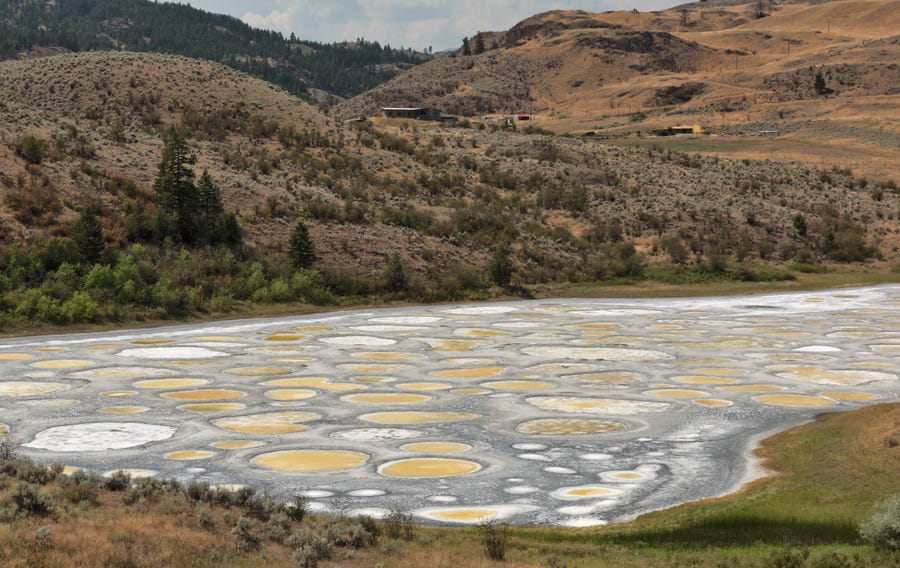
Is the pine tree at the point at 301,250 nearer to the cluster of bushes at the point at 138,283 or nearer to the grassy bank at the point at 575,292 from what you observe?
the cluster of bushes at the point at 138,283

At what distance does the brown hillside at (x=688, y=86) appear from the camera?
332ft

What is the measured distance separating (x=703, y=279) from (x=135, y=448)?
3994 cm

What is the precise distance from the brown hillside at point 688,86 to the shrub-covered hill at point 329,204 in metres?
19.6

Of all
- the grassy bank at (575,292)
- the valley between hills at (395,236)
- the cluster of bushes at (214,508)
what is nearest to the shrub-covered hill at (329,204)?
the valley between hills at (395,236)

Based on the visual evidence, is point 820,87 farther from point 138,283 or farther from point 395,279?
point 138,283

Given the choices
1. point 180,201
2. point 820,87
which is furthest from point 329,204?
point 820,87

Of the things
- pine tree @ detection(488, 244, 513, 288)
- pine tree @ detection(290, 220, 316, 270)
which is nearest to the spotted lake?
pine tree @ detection(290, 220, 316, 270)

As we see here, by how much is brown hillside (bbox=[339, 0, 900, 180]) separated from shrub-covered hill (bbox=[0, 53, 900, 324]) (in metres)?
19.6

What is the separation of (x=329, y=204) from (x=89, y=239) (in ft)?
55.0

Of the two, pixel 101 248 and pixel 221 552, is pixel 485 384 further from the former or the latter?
pixel 101 248

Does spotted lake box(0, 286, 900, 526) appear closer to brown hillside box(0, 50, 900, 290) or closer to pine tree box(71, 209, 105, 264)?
pine tree box(71, 209, 105, 264)

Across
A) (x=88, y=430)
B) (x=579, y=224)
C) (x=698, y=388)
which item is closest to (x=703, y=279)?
(x=579, y=224)

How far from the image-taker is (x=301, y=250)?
4559 centimetres

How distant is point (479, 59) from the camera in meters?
152
